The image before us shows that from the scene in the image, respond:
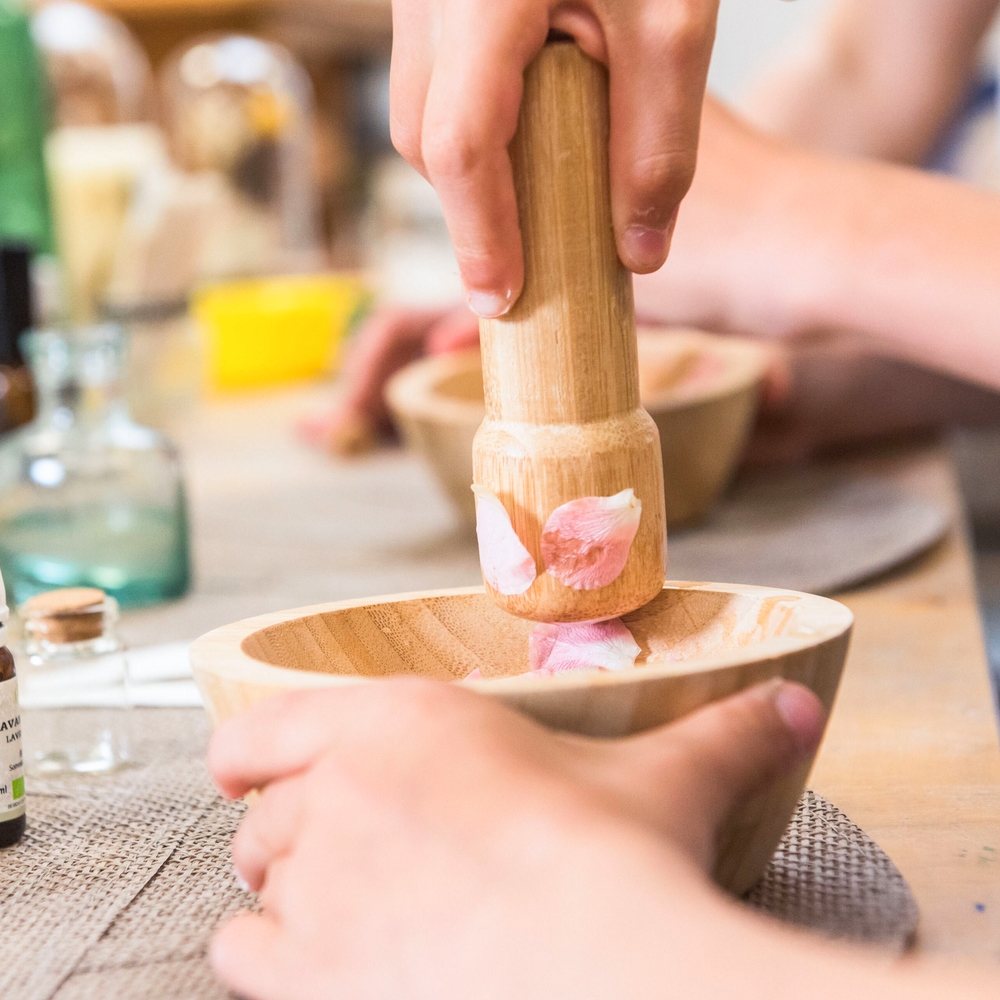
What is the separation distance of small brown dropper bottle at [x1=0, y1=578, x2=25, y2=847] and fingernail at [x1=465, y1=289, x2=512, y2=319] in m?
0.19

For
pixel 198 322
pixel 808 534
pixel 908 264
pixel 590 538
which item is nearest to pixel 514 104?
pixel 590 538

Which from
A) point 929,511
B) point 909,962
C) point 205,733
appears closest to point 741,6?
point 929,511

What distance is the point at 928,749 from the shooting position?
0.54 m

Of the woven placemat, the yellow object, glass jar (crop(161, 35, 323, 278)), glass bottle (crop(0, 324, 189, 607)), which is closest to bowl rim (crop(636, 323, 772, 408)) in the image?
the woven placemat

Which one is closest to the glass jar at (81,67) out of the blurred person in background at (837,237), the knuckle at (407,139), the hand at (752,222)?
the blurred person in background at (837,237)

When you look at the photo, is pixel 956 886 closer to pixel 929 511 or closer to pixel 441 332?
pixel 929 511

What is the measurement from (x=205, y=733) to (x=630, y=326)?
0.95 feet

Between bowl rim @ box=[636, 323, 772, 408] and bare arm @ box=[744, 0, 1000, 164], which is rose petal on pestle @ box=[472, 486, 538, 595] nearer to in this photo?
bowl rim @ box=[636, 323, 772, 408]

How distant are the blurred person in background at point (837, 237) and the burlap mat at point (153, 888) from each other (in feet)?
1.30

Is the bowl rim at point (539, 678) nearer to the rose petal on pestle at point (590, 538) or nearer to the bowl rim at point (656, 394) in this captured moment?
the rose petal on pestle at point (590, 538)

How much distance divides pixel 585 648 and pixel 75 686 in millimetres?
286

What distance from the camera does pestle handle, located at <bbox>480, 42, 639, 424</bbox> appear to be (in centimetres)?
42

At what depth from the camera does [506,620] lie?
498 mm

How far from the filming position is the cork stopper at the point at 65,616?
0.57 meters
